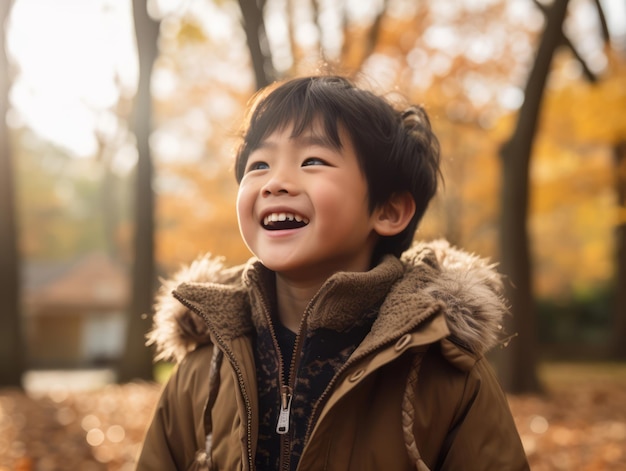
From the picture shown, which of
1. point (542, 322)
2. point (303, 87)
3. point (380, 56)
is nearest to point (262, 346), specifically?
point (303, 87)

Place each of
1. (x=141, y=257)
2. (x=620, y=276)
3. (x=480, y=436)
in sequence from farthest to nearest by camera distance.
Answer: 1. (x=620, y=276)
2. (x=141, y=257)
3. (x=480, y=436)

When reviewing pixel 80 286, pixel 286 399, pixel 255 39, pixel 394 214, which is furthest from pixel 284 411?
pixel 80 286

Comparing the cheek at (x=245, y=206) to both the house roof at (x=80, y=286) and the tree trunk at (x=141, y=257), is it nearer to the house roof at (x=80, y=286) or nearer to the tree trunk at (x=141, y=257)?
the tree trunk at (x=141, y=257)

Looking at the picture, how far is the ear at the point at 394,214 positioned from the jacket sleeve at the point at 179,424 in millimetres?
695

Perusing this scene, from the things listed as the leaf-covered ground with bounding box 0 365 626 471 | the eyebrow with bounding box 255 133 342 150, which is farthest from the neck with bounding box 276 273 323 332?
the leaf-covered ground with bounding box 0 365 626 471

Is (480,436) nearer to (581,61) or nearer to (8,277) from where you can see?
(8,277)

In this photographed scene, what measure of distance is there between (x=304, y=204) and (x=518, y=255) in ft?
25.8

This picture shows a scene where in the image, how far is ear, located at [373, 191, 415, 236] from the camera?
2162 mm

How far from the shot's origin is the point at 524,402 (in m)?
8.56

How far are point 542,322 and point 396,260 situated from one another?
2092 centimetres

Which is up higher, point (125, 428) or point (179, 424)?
point (179, 424)

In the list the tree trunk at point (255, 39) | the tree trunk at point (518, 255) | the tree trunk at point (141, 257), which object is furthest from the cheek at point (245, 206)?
the tree trunk at point (141, 257)

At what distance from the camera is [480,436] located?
6.15ft

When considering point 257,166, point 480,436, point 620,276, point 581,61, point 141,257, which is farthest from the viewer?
point 620,276
